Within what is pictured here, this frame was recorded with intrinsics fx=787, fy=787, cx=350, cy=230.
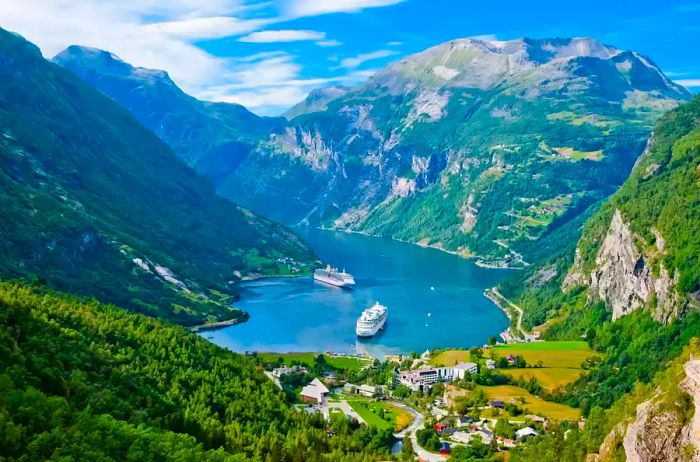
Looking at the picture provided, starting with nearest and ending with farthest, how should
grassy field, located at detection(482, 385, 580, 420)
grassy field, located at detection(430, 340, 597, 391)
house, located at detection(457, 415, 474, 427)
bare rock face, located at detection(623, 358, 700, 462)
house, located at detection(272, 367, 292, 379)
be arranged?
bare rock face, located at detection(623, 358, 700, 462) < house, located at detection(457, 415, 474, 427) < grassy field, located at detection(482, 385, 580, 420) < house, located at detection(272, 367, 292, 379) < grassy field, located at detection(430, 340, 597, 391)

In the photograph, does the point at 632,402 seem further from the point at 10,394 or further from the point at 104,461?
the point at 10,394

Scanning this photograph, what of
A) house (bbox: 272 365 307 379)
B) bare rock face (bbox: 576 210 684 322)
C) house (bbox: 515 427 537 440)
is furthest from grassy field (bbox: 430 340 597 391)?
house (bbox: 515 427 537 440)

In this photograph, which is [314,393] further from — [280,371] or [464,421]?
[464,421]

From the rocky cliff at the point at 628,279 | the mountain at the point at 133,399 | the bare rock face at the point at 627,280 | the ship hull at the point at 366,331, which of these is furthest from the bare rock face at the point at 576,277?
the mountain at the point at 133,399

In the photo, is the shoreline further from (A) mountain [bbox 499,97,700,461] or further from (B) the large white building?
(A) mountain [bbox 499,97,700,461]

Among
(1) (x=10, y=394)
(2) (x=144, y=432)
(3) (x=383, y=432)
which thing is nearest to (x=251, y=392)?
(3) (x=383, y=432)

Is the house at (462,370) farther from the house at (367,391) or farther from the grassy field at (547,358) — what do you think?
the house at (367,391)
